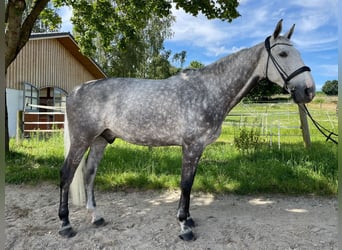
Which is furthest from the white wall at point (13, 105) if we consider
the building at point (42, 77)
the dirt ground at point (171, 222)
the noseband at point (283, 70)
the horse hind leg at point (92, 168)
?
the noseband at point (283, 70)

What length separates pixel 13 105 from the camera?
11211 mm

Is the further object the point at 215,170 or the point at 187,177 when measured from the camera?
the point at 215,170

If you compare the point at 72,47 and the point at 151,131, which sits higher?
the point at 72,47

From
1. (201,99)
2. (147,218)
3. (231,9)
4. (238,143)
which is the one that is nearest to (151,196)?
(147,218)

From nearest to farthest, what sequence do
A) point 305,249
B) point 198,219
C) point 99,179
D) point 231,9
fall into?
1. point 305,249
2. point 198,219
3. point 99,179
4. point 231,9

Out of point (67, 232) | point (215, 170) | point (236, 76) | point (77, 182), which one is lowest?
point (67, 232)

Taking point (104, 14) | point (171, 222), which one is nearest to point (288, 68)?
point (171, 222)

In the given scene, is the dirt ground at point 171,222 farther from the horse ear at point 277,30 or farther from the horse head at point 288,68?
the horse ear at point 277,30

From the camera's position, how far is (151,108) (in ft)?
9.65

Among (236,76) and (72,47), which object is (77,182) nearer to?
(236,76)

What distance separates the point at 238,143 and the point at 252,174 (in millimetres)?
1983

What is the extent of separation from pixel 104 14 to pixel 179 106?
5.48 metres

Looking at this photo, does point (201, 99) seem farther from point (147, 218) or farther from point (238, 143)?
point (238, 143)

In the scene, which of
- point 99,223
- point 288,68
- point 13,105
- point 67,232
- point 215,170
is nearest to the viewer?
point 288,68
